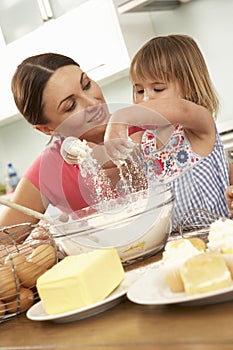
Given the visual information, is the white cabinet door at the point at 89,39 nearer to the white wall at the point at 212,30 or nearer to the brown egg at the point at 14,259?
the white wall at the point at 212,30

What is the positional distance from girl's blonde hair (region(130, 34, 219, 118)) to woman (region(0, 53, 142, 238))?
227 mm

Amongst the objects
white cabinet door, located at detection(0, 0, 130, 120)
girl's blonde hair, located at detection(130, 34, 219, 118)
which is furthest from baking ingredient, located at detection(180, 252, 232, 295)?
white cabinet door, located at detection(0, 0, 130, 120)

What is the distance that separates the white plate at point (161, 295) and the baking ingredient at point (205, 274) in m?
0.01

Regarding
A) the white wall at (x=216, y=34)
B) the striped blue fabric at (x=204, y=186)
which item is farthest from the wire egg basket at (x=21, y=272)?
the white wall at (x=216, y=34)

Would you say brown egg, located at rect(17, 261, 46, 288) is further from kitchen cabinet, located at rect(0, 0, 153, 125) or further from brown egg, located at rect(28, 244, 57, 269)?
kitchen cabinet, located at rect(0, 0, 153, 125)

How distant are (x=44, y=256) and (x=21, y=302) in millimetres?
95

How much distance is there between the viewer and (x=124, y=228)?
0.91 metres

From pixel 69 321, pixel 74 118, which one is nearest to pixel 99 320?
pixel 69 321

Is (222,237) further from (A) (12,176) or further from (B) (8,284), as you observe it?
(A) (12,176)

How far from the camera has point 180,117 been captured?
48.6 inches

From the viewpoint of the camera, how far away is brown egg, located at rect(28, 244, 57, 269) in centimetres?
90

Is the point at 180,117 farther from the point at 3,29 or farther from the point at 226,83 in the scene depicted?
the point at 3,29

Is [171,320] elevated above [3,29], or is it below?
below

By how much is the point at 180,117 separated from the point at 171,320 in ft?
2.34
